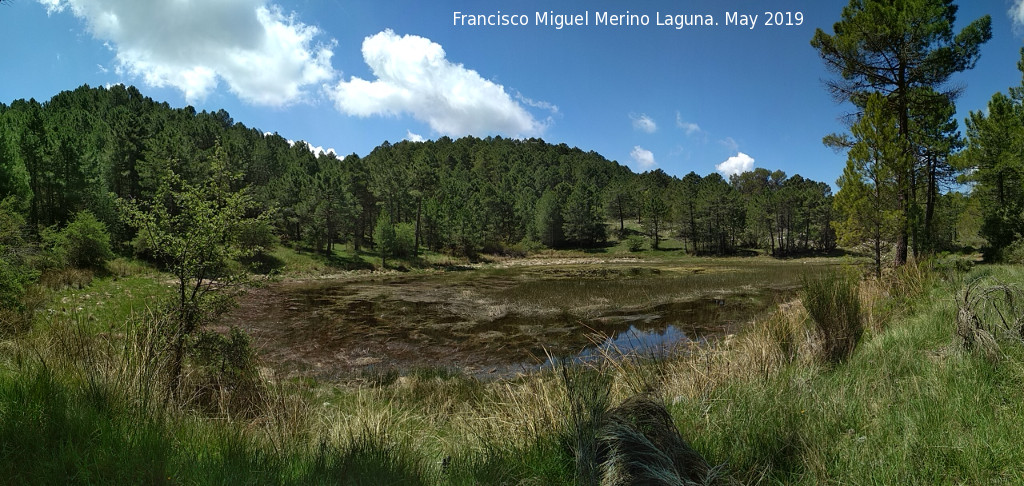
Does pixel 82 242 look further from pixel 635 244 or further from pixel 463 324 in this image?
pixel 635 244

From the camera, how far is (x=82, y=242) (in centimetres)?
2492

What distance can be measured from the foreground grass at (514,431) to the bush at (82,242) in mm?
25794

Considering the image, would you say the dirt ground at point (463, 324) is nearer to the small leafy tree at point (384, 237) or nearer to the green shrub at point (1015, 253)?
the green shrub at point (1015, 253)

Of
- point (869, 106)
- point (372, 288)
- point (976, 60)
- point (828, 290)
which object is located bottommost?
point (372, 288)

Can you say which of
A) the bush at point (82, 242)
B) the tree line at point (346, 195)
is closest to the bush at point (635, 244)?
the tree line at point (346, 195)

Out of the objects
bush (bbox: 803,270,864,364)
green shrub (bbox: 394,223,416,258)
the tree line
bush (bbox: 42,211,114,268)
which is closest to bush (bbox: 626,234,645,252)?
the tree line

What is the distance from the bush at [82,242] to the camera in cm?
2345

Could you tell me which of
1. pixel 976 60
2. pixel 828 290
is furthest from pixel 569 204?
pixel 828 290

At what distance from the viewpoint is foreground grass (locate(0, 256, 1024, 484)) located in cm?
288

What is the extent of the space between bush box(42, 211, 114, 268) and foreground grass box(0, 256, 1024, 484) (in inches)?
1016

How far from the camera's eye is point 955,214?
32.3 metres

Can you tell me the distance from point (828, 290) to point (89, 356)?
1019cm

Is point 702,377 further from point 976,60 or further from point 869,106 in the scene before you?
point 976,60

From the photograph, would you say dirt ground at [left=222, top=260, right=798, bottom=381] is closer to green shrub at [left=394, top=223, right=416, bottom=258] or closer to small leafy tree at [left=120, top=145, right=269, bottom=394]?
small leafy tree at [left=120, top=145, right=269, bottom=394]
